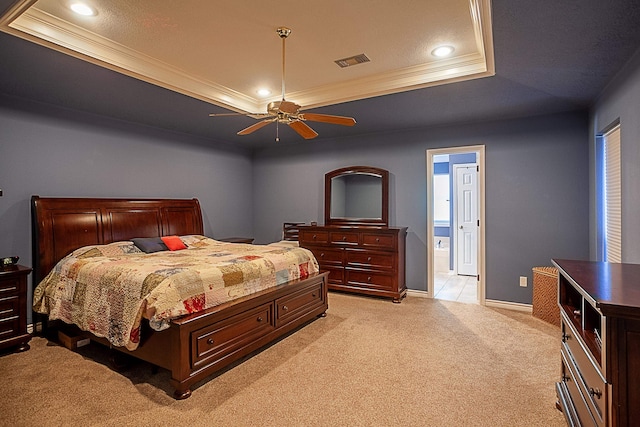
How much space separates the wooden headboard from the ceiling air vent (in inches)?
123

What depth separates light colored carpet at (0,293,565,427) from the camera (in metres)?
2.17

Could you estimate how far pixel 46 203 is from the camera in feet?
12.2

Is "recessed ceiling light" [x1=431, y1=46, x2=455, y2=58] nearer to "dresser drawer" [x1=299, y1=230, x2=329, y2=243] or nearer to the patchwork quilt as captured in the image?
the patchwork quilt

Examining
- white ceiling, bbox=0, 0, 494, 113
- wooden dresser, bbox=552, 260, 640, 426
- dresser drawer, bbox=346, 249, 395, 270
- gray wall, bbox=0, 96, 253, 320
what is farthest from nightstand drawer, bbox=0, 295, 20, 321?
wooden dresser, bbox=552, 260, 640, 426

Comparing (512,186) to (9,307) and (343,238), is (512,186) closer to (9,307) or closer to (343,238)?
(343,238)

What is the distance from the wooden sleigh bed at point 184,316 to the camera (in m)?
2.48

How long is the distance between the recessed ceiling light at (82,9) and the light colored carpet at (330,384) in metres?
2.65

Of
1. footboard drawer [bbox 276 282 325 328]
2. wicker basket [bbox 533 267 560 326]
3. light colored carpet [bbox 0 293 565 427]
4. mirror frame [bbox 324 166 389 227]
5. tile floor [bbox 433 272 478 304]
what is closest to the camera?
light colored carpet [bbox 0 293 565 427]

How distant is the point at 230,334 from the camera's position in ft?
9.25

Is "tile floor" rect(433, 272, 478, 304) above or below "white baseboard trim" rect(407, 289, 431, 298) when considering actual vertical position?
below

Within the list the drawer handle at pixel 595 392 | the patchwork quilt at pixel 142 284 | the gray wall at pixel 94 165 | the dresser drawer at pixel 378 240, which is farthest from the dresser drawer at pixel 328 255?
the drawer handle at pixel 595 392

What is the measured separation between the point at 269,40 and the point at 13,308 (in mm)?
3218

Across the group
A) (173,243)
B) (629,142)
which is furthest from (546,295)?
(173,243)

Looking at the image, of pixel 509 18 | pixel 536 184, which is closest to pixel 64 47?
pixel 509 18
